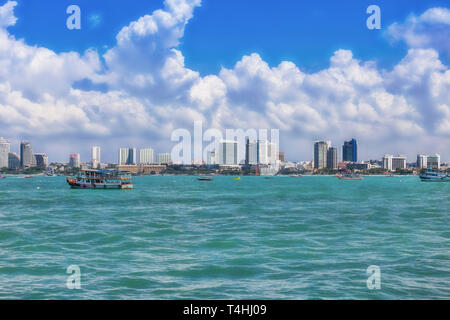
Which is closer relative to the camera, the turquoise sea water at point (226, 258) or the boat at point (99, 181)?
the turquoise sea water at point (226, 258)

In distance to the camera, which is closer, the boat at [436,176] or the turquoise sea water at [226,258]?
the turquoise sea water at [226,258]

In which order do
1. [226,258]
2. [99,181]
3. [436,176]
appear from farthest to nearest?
[436,176], [99,181], [226,258]

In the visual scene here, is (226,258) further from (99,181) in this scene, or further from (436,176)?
(436,176)

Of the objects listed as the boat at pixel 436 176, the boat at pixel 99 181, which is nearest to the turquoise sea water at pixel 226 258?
the boat at pixel 99 181

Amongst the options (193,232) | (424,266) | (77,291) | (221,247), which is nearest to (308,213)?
(193,232)

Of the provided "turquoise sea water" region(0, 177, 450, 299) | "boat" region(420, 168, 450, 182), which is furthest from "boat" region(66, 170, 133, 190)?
"boat" region(420, 168, 450, 182)

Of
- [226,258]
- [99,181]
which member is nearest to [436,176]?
[99,181]

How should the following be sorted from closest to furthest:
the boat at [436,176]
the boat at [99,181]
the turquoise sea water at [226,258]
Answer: the turquoise sea water at [226,258] < the boat at [99,181] < the boat at [436,176]

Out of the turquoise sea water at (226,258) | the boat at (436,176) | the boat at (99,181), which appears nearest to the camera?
the turquoise sea water at (226,258)

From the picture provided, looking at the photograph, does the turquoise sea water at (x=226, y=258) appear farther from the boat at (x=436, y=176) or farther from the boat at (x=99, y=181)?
the boat at (x=436, y=176)

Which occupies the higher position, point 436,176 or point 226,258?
point 226,258
